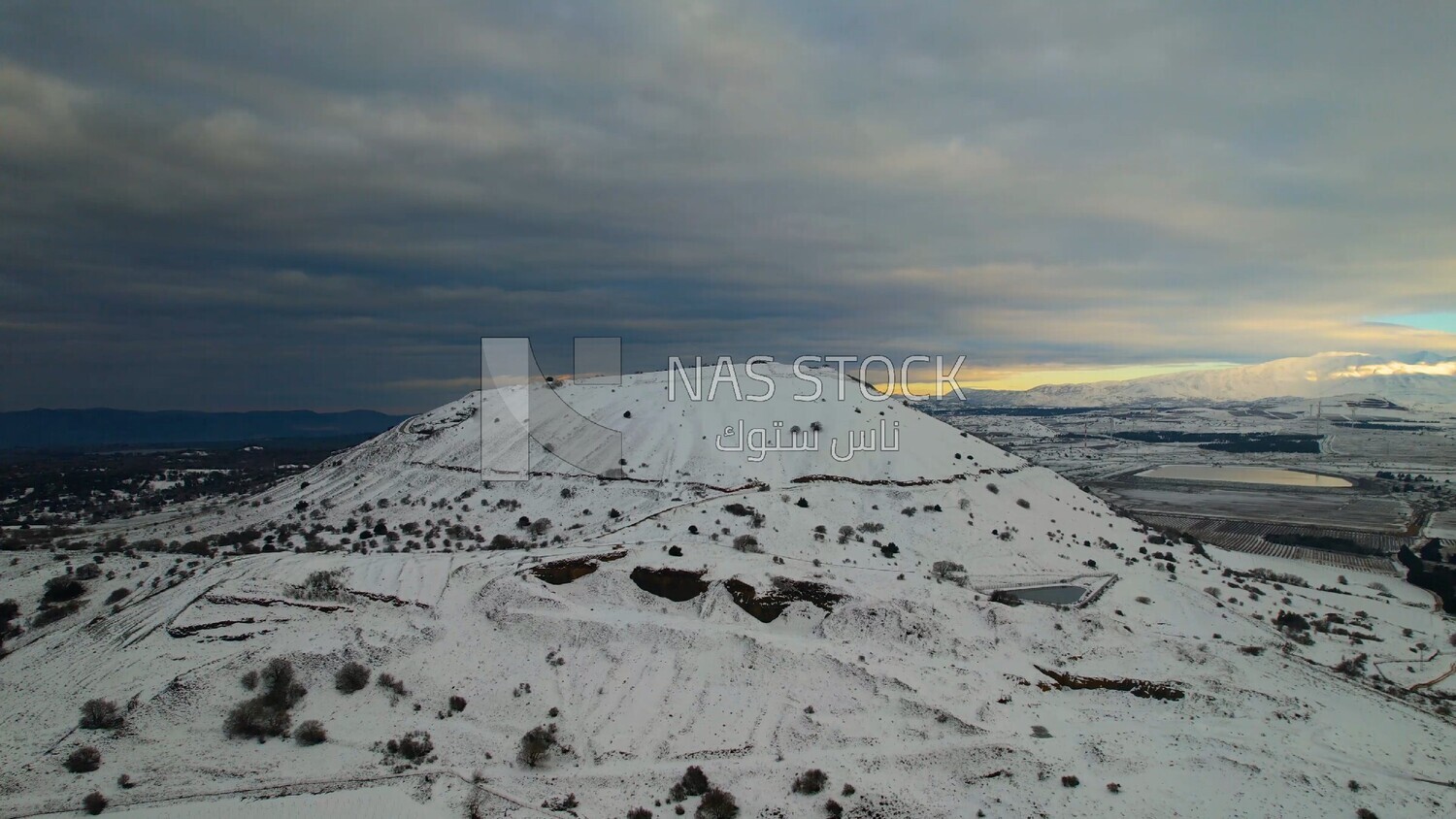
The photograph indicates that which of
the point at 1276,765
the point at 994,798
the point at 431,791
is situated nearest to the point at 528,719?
the point at 431,791

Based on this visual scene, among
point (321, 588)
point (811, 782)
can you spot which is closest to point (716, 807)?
point (811, 782)

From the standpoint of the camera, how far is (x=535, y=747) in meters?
20.9

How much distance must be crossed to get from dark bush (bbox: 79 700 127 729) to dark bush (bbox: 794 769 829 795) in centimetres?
2037

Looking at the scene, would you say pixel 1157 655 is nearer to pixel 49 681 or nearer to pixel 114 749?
pixel 114 749

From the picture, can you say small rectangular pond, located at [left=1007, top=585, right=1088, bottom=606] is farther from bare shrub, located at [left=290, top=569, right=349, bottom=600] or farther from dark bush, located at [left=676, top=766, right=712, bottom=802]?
bare shrub, located at [left=290, top=569, right=349, bottom=600]

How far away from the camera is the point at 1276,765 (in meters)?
20.8

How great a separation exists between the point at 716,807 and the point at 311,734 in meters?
12.6

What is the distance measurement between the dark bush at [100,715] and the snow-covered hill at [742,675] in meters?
0.22

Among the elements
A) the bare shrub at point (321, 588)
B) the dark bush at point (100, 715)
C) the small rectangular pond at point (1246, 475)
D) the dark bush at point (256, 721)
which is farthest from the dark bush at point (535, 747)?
the small rectangular pond at point (1246, 475)

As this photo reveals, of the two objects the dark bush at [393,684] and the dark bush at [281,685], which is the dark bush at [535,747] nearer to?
the dark bush at [393,684]

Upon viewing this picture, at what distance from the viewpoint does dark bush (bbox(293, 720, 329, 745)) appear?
2095 cm

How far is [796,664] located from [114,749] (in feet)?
69.1

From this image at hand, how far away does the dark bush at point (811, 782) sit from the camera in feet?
64.1

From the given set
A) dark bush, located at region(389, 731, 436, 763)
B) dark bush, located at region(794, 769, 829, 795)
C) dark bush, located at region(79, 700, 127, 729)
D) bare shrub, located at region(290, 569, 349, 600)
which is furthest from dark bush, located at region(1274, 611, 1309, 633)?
dark bush, located at region(79, 700, 127, 729)
